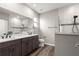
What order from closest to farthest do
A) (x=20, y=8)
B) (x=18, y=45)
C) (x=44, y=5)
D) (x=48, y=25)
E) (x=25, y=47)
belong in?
(x=44, y=5)
(x=48, y=25)
(x=18, y=45)
(x=20, y=8)
(x=25, y=47)

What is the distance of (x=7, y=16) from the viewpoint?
1868 mm

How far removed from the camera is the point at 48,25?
1806 millimetres

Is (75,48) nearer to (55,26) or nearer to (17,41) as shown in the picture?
(55,26)

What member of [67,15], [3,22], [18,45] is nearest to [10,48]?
[18,45]

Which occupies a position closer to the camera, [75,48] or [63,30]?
[75,48]

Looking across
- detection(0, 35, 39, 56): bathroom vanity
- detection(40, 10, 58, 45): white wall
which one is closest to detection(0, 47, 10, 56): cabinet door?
detection(0, 35, 39, 56): bathroom vanity

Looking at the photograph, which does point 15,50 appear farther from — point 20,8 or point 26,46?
point 20,8

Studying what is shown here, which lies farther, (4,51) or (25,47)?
(25,47)

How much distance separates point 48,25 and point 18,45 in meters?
0.89

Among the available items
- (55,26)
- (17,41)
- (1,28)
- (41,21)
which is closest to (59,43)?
(55,26)

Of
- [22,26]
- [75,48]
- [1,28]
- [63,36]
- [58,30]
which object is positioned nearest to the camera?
[75,48]

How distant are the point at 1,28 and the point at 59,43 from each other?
1282 millimetres

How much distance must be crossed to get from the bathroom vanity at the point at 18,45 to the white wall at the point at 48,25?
0.34 m

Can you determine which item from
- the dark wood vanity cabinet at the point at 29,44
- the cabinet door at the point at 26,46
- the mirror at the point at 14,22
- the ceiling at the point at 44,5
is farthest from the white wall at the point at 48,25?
the cabinet door at the point at 26,46
